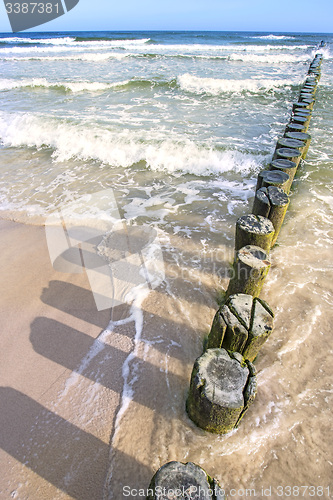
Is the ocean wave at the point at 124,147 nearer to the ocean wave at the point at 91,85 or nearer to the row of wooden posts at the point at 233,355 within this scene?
the row of wooden posts at the point at 233,355

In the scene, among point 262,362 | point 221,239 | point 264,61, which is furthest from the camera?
point 264,61

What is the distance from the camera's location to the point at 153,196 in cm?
535

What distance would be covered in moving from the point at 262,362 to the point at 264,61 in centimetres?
2417

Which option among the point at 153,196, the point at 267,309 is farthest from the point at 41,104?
the point at 267,309

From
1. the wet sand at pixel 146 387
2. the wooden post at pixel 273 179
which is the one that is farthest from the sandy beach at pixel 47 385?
the wooden post at pixel 273 179

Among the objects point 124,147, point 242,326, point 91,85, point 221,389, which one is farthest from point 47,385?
point 91,85

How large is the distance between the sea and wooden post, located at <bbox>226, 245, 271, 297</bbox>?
2.03 feet

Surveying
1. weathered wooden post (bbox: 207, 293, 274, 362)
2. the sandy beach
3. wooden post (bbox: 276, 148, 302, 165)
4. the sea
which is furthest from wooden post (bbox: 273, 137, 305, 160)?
the sandy beach

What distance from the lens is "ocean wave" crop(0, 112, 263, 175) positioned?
6.36 m

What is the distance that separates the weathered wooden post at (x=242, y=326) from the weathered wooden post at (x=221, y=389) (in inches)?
6.4

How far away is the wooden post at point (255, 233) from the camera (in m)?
2.68

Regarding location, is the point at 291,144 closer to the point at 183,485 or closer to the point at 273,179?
the point at 273,179

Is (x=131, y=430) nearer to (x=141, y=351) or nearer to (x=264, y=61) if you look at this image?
(x=141, y=351)

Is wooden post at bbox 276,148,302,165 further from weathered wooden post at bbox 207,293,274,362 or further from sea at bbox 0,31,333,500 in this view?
weathered wooden post at bbox 207,293,274,362
